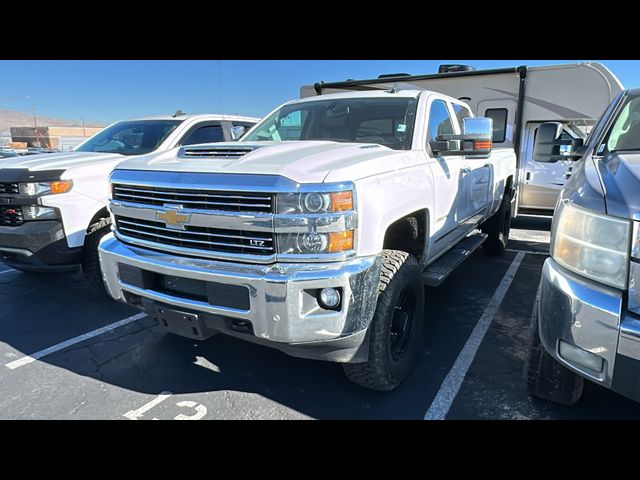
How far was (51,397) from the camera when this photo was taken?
9.53ft

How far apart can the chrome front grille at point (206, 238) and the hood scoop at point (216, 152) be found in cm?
56

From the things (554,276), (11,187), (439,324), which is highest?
(11,187)

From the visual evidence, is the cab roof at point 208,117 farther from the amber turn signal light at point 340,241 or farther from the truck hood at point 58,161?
the amber turn signal light at point 340,241

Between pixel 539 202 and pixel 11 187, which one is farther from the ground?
pixel 11 187

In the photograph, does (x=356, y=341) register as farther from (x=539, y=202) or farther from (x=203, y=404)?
(x=539, y=202)

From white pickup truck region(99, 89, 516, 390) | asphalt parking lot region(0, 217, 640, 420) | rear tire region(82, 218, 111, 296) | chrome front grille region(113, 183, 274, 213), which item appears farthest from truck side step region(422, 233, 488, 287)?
rear tire region(82, 218, 111, 296)

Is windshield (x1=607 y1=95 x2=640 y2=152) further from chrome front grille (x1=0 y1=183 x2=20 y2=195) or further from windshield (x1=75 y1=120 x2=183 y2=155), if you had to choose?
chrome front grille (x1=0 y1=183 x2=20 y2=195)

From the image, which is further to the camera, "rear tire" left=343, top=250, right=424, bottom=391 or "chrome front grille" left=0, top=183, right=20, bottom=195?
"chrome front grille" left=0, top=183, right=20, bottom=195

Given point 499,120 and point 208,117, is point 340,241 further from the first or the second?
point 499,120

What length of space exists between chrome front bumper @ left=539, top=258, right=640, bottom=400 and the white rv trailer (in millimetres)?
5780

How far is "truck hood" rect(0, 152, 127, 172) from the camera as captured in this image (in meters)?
4.25

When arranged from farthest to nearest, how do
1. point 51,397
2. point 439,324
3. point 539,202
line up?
1. point 539,202
2. point 439,324
3. point 51,397
